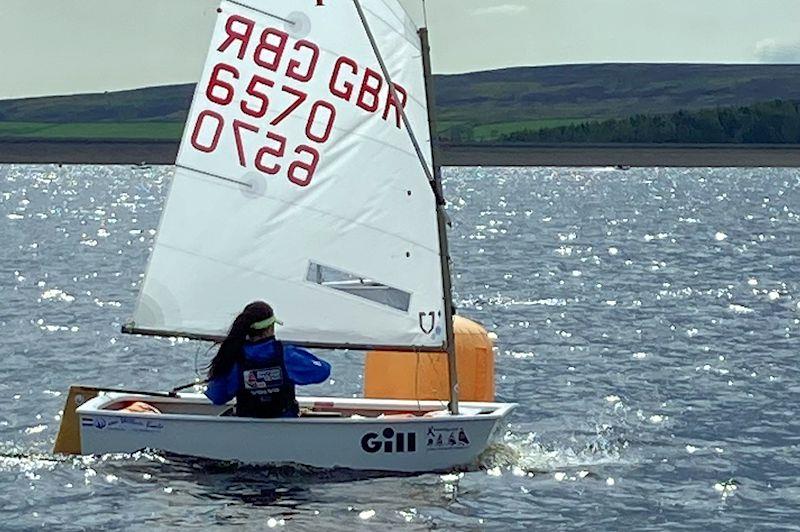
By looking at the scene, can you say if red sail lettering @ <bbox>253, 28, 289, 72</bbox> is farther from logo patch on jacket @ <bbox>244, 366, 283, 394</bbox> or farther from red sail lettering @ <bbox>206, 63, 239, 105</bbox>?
logo patch on jacket @ <bbox>244, 366, 283, 394</bbox>

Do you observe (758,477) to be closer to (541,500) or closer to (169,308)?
(541,500)

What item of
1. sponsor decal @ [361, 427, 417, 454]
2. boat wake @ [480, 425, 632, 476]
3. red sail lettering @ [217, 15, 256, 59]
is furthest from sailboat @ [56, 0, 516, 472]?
boat wake @ [480, 425, 632, 476]

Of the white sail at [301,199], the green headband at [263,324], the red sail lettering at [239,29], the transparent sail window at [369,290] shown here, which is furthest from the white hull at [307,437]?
the red sail lettering at [239,29]

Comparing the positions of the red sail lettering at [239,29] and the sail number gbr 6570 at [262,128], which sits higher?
the red sail lettering at [239,29]

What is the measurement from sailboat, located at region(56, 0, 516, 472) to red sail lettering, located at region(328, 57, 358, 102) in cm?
1

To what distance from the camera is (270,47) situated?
17.7 metres

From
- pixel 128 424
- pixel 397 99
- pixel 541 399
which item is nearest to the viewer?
pixel 128 424

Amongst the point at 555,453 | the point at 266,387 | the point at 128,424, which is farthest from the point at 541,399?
the point at 128,424

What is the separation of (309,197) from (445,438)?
2.81m

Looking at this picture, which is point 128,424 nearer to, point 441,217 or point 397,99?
point 441,217

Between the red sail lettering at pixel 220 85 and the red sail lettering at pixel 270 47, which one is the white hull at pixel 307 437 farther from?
the red sail lettering at pixel 270 47

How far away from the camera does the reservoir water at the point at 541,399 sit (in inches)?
655

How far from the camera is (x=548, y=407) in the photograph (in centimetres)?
2339

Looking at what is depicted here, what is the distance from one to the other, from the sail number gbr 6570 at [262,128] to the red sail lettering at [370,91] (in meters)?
0.31
